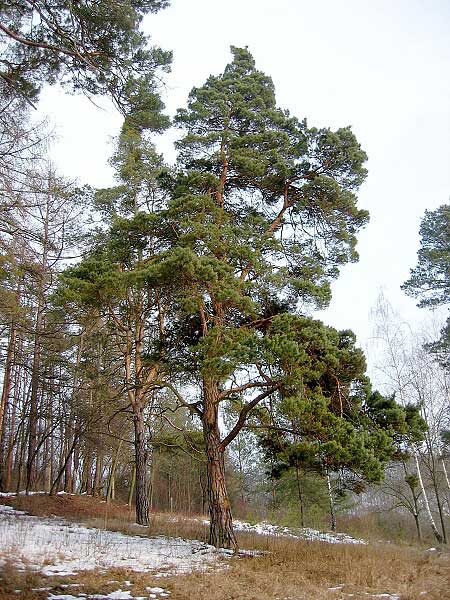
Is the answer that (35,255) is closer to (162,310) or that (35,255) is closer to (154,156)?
(162,310)

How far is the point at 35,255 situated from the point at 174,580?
5292 millimetres

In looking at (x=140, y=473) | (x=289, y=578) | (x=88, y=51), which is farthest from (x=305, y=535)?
(x=88, y=51)

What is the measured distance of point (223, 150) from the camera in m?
11.1

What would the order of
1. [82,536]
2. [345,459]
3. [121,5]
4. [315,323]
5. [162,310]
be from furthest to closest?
1. [162,310]
2. [82,536]
3. [315,323]
4. [345,459]
5. [121,5]

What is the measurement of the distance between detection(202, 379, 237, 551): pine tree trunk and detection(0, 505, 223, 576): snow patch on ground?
1.11ft

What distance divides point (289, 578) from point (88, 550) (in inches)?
142

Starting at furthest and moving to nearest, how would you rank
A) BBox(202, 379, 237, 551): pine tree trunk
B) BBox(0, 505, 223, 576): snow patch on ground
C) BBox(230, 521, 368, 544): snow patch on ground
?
BBox(230, 521, 368, 544): snow patch on ground, BBox(202, 379, 237, 551): pine tree trunk, BBox(0, 505, 223, 576): snow patch on ground

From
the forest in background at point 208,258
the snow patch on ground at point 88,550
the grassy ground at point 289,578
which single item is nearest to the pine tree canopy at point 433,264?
the forest in background at point 208,258

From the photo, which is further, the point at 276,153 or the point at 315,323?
the point at 276,153

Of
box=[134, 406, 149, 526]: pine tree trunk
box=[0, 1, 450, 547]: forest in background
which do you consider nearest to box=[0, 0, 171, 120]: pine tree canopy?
box=[0, 1, 450, 547]: forest in background

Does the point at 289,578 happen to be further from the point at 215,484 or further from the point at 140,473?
the point at 140,473

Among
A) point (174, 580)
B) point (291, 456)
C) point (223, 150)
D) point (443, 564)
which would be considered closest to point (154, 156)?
point (223, 150)

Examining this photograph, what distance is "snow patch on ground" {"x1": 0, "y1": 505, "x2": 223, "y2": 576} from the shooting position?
6828 millimetres

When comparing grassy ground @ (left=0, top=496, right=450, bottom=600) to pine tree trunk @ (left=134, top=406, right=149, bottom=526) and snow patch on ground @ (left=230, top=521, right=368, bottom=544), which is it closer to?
snow patch on ground @ (left=230, top=521, right=368, bottom=544)
